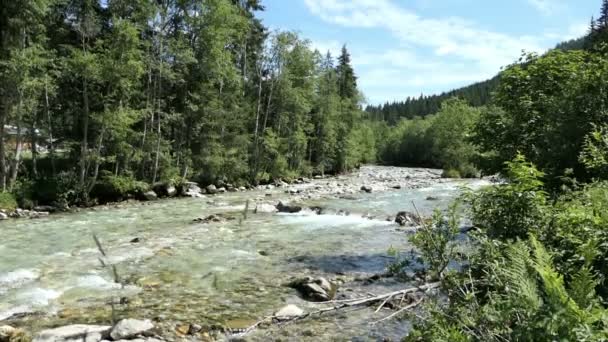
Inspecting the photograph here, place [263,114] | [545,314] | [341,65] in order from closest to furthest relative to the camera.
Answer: [545,314], [263,114], [341,65]

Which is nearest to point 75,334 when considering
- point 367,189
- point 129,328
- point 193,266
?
point 129,328

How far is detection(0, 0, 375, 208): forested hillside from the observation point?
2147cm

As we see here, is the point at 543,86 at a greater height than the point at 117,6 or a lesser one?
lesser

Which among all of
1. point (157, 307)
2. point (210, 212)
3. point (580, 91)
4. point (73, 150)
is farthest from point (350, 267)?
point (73, 150)

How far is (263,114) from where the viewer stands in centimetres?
4388

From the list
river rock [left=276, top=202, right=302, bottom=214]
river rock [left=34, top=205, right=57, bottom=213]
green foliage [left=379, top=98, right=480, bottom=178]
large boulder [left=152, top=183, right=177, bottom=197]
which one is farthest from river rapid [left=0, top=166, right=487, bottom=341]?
green foliage [left=379, top=98, right=480, bottom=178]

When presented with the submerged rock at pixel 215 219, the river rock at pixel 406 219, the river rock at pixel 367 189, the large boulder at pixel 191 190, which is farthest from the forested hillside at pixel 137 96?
the river rock at pixel 406 219

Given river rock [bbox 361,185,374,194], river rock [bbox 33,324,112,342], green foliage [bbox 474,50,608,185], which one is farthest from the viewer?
river rock [bbox 361,185,374,194]

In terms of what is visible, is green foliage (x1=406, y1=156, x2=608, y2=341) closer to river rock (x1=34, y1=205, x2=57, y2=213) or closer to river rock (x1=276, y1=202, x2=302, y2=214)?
river rock (x1=276, y1=202, x2=302, y2=214)

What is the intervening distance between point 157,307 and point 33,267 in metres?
4.71

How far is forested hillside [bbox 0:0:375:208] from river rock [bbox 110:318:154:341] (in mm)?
16365

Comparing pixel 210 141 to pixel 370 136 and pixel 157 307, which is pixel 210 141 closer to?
pixel 157 307

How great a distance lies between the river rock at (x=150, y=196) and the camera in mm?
26566

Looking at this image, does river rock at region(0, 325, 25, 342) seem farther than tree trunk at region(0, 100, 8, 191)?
No
